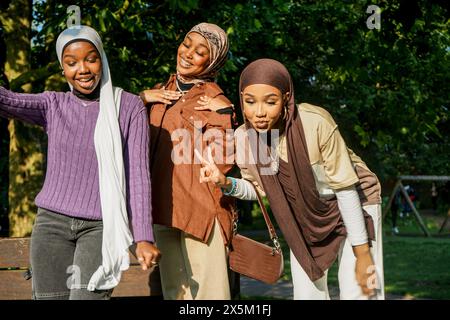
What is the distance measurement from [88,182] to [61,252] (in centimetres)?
36

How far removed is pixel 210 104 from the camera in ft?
14.2

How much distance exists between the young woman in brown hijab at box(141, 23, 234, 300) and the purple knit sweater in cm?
34

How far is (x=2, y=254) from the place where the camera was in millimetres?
5102

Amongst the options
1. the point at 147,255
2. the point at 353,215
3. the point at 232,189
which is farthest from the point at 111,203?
the point at 353,215

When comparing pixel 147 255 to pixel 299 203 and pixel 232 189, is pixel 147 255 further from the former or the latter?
pixel 299 203

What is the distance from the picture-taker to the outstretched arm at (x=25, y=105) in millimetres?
3918

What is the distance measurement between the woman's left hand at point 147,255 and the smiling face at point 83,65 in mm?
829

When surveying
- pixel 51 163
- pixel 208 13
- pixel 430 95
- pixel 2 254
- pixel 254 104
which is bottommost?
pixel 2 254

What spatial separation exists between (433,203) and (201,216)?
3195 centimetres

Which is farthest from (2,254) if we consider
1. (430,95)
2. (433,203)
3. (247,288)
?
(433,203)

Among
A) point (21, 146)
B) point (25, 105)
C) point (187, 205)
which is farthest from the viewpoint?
point (21, 146)

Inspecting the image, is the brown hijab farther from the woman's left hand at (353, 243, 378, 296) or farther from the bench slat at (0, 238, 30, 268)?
the bench slat at (0, 238, 30, 268)

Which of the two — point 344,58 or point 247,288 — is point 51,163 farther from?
point 247,288
